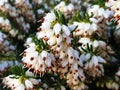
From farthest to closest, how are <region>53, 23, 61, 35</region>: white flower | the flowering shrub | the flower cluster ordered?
the flower cluster, the flowering shrub, <region>53, 23, 61, 35</region>: white flower

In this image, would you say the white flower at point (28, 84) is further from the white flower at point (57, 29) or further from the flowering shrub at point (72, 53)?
the white flower at point (57, 29)

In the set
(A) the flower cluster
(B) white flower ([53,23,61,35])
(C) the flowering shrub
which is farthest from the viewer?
(A) the flower cluster

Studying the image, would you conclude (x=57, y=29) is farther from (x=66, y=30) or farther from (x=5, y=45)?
(x=5, y=45)

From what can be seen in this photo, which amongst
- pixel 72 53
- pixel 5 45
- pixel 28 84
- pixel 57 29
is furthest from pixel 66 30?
pixel 5 45

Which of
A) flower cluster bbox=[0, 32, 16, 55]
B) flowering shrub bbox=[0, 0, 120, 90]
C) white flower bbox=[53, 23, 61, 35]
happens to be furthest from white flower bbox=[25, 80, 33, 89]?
flower cluster bbox=[0, 32, 16, 55]

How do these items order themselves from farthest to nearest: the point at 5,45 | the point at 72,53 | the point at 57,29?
the point at 5,45 → the point at 72,53 → the point at 57,29

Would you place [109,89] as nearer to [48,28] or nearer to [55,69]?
[55,69]

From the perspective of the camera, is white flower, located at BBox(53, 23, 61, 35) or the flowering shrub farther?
the flowering shrub

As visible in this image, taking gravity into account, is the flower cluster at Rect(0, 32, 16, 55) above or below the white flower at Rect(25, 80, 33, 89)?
above

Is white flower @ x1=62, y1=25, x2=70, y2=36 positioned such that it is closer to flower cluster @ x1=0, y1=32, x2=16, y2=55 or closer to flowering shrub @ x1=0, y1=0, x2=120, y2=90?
flowering shrub @ x1=0, y1=0, x2=120, y2=90

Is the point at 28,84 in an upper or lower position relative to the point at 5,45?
lower
